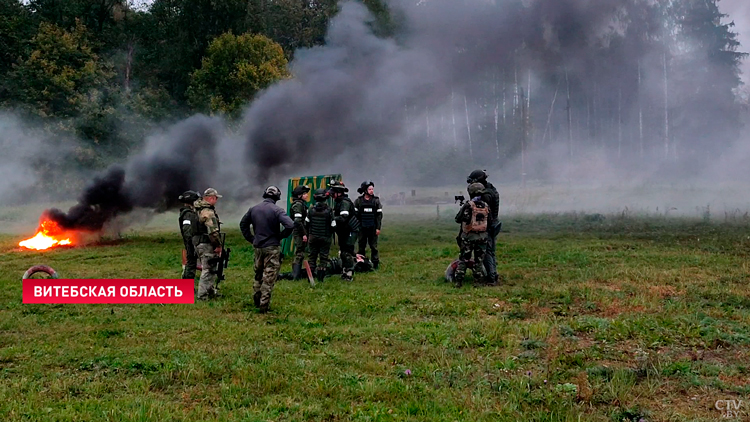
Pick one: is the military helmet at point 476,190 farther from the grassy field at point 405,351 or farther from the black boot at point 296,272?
the black boot at point 296,272

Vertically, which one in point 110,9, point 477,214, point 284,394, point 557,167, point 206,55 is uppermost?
point 110,9

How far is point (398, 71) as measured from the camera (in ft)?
63.8

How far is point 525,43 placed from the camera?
797 inches

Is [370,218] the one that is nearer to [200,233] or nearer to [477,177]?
[477,177]

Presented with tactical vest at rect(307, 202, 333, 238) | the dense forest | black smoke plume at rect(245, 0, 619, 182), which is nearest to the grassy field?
tactical vest at rect(307, 202, 333, 238)

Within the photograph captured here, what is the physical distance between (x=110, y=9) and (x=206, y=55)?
32.8ft

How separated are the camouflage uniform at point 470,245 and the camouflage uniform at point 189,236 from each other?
5392 millimetres

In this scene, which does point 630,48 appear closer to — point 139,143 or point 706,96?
point 706,96

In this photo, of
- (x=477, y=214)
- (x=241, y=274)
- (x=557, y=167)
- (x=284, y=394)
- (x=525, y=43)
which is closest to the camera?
(x=284, y=394)

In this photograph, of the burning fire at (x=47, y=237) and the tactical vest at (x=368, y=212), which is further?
the burning fire at (x=47, y=237)

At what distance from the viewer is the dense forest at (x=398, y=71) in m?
19.9

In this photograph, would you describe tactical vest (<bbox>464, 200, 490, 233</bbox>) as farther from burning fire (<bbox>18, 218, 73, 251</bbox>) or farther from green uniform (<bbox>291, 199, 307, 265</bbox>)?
burning fire (<bbox>18, 218, 73, 251</bbox>)

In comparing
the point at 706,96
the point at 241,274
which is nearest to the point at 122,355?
the point at 241,274

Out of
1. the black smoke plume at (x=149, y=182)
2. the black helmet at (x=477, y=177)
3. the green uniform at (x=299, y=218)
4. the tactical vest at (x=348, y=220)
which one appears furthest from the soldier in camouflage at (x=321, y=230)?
the black smoke plume at (x=149, y=182)
